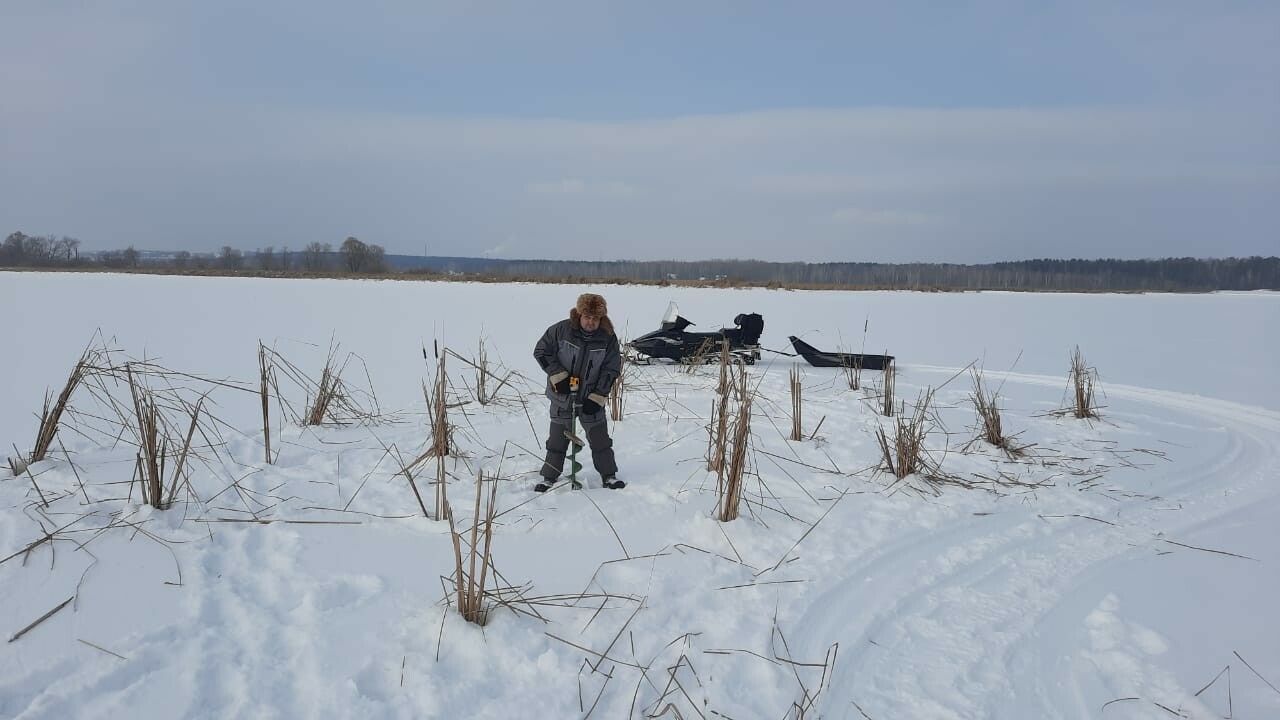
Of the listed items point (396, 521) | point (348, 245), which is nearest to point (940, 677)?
point (396, 521)

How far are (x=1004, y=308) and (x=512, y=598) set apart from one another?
24078 mm

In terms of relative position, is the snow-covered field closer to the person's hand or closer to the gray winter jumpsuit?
the gray winter jumpsuit

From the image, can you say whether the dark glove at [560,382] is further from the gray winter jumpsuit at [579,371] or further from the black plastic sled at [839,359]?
the black plastic sled at [839,359]

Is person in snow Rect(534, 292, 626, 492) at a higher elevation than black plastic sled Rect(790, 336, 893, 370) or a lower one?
higher

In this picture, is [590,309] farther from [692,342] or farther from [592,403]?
[692,342]

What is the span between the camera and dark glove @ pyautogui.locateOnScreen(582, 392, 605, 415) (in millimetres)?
3822

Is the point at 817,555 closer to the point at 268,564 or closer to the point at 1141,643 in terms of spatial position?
the point at 1141,643

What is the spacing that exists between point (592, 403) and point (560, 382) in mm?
207

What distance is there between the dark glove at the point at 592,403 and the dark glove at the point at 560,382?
0.13 m

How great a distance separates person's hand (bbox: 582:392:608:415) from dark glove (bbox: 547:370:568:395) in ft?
0.43

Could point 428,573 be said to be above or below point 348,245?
below

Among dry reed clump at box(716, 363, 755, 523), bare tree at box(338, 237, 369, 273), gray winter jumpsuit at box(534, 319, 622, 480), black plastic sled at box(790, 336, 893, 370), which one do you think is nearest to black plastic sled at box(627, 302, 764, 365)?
black plastic sled at box(790, 336, 893, 370)

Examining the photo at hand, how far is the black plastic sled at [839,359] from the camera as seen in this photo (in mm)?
8133

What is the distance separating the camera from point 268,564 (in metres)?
2.77
